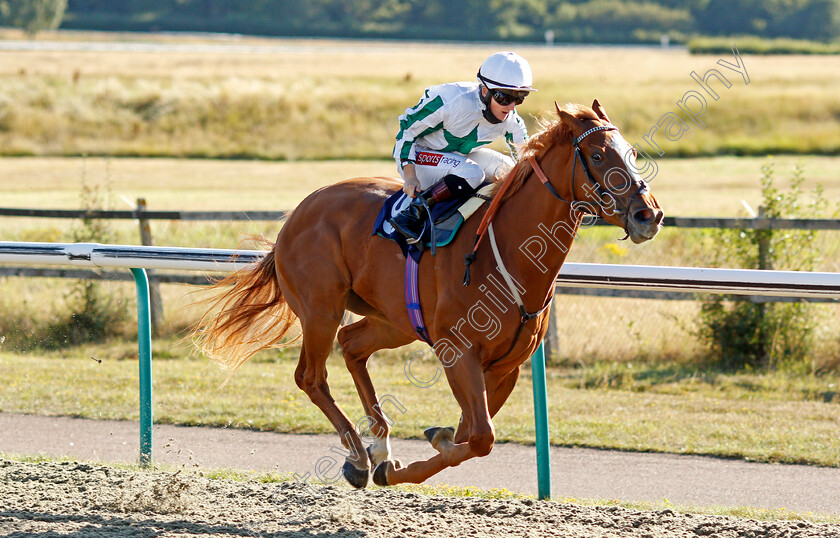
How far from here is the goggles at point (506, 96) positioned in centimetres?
440

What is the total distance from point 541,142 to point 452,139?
2.15 ft

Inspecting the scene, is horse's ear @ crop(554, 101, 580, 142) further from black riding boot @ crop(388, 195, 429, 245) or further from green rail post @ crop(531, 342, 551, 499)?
green rail post @ crop(531, 342, 551, 499)

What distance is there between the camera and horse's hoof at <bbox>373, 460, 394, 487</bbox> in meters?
4.52

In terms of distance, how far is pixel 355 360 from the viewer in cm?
523

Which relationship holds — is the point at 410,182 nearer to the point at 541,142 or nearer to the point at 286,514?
the point at 541,142

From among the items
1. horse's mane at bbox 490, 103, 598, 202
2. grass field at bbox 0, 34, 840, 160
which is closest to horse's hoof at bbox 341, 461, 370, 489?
horse's mane at bbox 490, 103, 598, 202

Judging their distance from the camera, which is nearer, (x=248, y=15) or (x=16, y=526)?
(x=16, y=526)

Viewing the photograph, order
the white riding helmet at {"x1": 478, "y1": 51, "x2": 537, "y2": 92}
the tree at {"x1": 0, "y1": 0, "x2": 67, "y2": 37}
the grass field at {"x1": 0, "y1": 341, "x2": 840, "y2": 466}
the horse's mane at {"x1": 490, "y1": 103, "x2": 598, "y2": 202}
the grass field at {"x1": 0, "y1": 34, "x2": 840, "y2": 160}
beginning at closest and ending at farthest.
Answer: the horse's mane at {"x1": 490, "y1": 103, "x2": 598, "y2": 202} < the white riding helmet at {"x1": 478, "y1": 51, "x2": 537, "y2": 92} < the grass field at {"x1": 0, "y1": 341, "x2": 840, "y2": 466} < the grass field at {"x1": 0, "y1": 34, "x2": 840, "y2": 160} < the tree at {"x1": 0, "y1": 0, "x2": 67, "y2": 37}

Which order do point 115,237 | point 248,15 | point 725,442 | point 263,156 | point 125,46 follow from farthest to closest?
point 248,15 < point 125,46 < point 263,156 < point 115,237 < point 725,442

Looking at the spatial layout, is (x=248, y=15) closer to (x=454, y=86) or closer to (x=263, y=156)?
(x=263, y=156)

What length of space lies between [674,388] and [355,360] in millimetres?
3525

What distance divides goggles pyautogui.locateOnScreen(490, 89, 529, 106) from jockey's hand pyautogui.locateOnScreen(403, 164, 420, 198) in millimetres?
551

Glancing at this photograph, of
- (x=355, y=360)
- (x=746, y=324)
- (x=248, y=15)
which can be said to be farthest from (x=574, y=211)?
(x=248, y=15)

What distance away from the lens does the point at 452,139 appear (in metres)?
4.71
